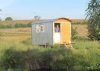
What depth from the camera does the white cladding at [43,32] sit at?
105 feet

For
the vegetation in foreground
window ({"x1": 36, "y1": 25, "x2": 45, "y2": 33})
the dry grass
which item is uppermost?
window ({"x1": 36, "y1": 25, "x2": 45, "y2": 33})

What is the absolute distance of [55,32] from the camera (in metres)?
32.1

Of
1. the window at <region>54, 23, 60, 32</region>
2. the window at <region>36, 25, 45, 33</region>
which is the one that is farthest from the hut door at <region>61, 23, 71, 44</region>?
the window at <region>36, 25, 45, 33</region>

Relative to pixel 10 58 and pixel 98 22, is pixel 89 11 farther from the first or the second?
pixel 10 58

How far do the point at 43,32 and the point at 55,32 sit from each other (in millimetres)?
1818

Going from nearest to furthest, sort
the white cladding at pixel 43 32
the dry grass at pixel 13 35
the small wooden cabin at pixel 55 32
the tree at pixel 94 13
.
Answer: the tree at pixel 94 13 < the small wooden cabin at pixel 55 32 < the white cladding at pixel 43 32 < the dry grass at pixel 13 35

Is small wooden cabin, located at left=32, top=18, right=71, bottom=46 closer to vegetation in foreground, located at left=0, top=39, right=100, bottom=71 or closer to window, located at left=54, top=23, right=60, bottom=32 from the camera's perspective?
window, located at left=54, top=23, right=60, bottom=32

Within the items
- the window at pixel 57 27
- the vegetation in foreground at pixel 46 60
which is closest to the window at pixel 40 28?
the window at pixel 57 27

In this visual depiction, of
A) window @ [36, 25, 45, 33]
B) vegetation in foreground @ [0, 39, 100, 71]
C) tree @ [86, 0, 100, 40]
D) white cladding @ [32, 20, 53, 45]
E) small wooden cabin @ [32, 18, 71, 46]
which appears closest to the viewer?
tree @ [86, 0, 100, 40]

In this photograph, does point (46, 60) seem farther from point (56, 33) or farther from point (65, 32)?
point (65, 32)

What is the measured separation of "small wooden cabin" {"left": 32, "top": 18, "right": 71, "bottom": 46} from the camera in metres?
31.9

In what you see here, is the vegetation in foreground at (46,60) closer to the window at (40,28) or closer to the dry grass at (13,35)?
the window at (40,28)

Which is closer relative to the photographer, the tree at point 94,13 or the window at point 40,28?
the tree at point 94,13

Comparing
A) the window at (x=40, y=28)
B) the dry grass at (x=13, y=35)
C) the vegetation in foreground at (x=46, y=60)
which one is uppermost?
the window at (x=40, y=28)
